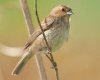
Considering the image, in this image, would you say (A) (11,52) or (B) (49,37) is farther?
(A) (11,52)

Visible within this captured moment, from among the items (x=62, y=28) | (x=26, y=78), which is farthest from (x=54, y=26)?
(x=26, y=78)

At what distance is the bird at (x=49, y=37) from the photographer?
13.0 feet

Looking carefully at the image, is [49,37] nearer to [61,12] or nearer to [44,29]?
[44,29]

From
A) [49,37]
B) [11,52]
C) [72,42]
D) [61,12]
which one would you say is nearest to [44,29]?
[49,37]

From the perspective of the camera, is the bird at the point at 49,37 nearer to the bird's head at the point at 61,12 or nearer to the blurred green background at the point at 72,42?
the bird's head at the point at 61,12

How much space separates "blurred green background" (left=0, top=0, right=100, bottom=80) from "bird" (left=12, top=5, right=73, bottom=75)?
80cm

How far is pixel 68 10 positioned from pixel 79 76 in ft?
3.40

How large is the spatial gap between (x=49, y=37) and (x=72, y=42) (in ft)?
4.16

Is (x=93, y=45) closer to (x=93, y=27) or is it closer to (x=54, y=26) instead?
(x=93, y=27)

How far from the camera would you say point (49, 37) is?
13.1 feet

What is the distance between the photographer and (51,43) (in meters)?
3.97

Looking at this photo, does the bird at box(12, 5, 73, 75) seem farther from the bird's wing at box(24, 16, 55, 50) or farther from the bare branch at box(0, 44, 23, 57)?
the bare branch at box(0, 44, 23, 57)

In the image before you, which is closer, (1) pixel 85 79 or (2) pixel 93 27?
(1) pixel 85 79

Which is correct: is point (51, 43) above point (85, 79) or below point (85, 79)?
above
